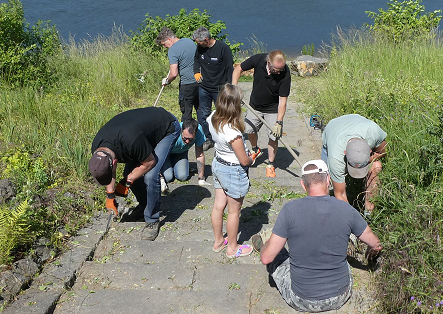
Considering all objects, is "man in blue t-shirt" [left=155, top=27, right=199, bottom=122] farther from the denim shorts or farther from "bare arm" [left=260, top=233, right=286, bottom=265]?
"bare arm" [left=260, top=233, right=286, bottom=265]

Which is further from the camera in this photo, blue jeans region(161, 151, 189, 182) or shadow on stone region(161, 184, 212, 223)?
blue jeans region(161, 151, 189, 182)

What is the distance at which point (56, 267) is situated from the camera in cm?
397

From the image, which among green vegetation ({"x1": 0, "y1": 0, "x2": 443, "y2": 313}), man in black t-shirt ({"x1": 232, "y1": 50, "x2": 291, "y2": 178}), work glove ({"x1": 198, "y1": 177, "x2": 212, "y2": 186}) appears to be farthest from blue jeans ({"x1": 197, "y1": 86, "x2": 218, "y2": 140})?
green vegetation ({"x1": 0, "y1": 0, "x2": 443, "y2": 313})

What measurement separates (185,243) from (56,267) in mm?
1136

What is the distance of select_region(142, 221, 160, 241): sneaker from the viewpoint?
4508mm

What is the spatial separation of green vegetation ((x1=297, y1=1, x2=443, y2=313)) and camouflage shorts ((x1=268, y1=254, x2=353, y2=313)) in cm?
30

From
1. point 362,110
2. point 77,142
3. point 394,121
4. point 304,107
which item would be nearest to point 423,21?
point 304,107

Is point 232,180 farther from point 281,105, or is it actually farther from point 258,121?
point 258,121

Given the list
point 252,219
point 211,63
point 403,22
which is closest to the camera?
point 252,219

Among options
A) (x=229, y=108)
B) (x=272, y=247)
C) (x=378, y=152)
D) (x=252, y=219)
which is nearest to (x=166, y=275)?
(x=272, y=247)

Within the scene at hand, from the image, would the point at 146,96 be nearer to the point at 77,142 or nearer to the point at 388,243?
the point at 77,142

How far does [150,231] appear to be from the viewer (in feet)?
14.9

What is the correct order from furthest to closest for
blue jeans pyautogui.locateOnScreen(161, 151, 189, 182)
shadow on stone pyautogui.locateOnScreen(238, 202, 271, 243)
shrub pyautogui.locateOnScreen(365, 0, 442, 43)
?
shrub pyautogui.locateOnScreen(365, 0, 442, 43) < blue jeans pyautogui.locateOnScreen(161, 151, 189, 182) < shadow on stone pyautogui.locateOnScreen(238, 202, 271, 243)

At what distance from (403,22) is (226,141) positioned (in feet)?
28.5
